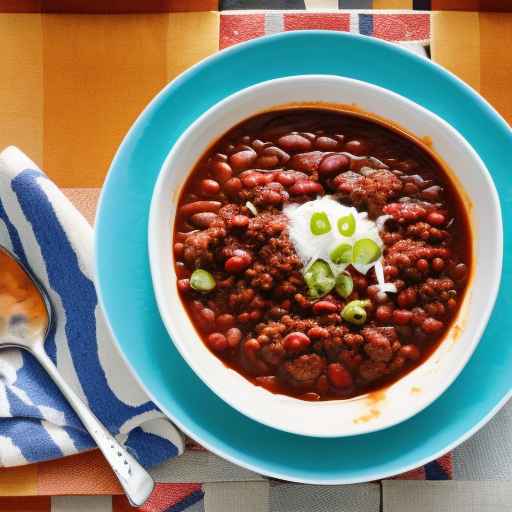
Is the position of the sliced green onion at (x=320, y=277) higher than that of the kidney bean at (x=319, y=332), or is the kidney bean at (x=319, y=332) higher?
the sliced green onion at (x=320, y=277)

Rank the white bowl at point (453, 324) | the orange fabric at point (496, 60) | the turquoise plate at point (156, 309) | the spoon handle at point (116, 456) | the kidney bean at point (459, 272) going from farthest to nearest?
the orange fabric at point (496, 60), the spoon handle at point (116, 456), the kidney bean at point (459, 272), the turquoise plate at point (156, 309), the white bowl at point (453, 324)

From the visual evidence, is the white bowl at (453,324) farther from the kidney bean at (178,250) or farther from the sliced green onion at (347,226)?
the sliced green onion at (347,226)

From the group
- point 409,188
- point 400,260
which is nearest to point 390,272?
point 400,260

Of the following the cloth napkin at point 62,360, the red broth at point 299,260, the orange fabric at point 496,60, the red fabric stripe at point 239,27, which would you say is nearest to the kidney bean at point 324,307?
the red broth at point 299,260

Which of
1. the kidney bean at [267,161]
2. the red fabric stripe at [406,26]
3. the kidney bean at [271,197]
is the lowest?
the kidney bean at [271,197]

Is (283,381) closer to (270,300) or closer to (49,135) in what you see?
(270,300)

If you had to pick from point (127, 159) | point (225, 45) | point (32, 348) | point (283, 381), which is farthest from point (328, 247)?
point (32, 348)

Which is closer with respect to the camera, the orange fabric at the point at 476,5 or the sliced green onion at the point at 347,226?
the sliced green onion at the point at 347,226
